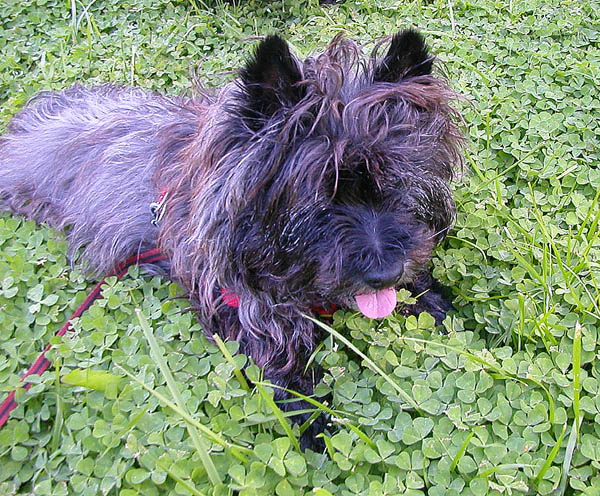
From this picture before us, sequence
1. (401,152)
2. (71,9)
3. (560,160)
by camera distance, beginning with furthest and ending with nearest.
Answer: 1. (71,9)
2. (560,160)
3. (401,152)

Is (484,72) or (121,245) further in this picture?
(484,72)

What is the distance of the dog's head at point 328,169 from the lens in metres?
1.86

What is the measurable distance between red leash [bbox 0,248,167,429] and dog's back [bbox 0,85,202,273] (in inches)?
2.2

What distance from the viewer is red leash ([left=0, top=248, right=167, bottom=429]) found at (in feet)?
7.09

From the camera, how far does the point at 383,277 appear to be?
1.95 metres

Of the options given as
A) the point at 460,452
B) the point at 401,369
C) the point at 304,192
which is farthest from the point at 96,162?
the point at 460,452

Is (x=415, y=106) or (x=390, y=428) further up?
(x=415, y=106)

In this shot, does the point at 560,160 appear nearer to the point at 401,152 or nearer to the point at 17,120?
the point at 401,152

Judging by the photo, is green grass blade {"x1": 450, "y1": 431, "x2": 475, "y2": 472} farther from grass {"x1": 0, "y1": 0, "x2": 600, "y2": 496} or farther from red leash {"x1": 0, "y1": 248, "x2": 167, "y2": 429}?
red leash {"x1": 0, "y1": 248, "x2": 167, "y2": 429}

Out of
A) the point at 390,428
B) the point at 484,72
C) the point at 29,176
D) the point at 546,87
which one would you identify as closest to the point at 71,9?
the point at 29,176

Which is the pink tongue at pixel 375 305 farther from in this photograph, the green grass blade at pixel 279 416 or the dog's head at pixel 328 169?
the green grass blade at pixel 279 416

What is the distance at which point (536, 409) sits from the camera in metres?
2.00

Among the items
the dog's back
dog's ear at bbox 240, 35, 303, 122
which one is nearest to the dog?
dog's ear at bbox 240, 35, 303, 122

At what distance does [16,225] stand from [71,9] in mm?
2363
